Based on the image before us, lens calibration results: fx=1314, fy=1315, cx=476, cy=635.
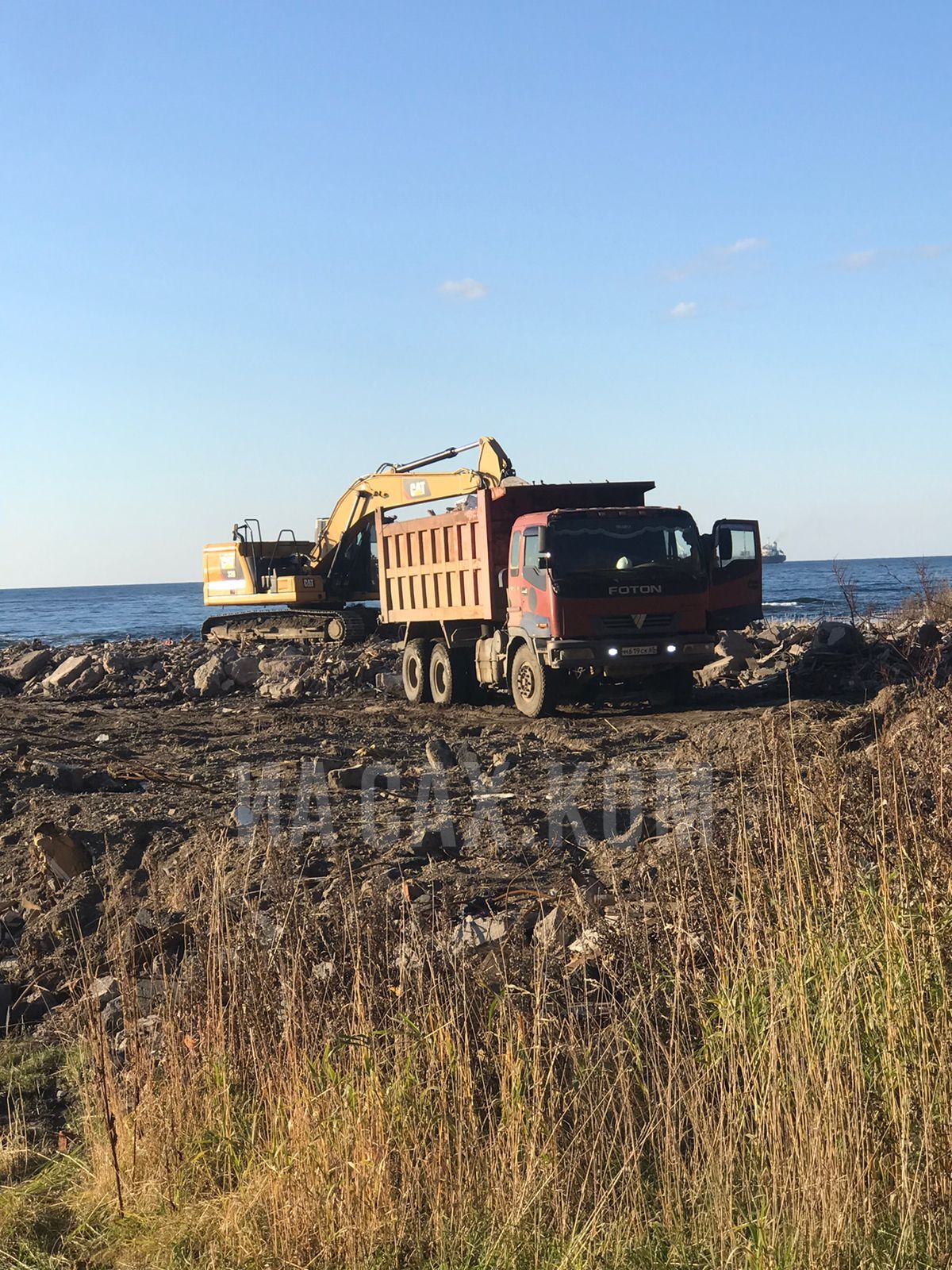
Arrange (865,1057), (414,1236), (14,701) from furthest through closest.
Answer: (14,701), (865,1057), (414,1236)

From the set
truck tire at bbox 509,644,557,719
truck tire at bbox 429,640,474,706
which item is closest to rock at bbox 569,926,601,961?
truck tire at bbox 509,644,557,719

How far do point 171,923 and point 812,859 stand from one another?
373 centimetres

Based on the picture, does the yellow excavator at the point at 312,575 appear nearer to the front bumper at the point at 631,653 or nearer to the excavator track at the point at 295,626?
the excavator track at the point at 295,626

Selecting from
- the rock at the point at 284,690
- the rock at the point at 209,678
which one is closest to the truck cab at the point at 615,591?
the rock at the point at 284,690

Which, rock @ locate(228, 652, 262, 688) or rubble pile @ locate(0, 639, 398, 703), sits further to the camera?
rock @ locate(228, 652, 262, 688)

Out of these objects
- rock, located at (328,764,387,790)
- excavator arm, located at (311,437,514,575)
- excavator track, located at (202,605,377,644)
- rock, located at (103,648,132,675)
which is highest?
excavator arm, located at (311,437,514,575)

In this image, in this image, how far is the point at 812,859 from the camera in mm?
5746

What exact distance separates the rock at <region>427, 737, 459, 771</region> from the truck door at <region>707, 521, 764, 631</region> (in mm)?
4999

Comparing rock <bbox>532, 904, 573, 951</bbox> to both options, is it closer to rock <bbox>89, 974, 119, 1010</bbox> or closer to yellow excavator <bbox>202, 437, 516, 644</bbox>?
rock <bbox>89, 974, 119, 1010</bbox>

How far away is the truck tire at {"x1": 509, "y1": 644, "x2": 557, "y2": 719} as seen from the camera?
16.0m

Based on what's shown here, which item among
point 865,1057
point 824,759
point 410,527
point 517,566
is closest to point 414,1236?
point 865,1057

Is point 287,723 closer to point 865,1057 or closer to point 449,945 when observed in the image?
point 449,945

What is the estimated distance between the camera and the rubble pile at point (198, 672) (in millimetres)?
21047

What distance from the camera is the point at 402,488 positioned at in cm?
2455
